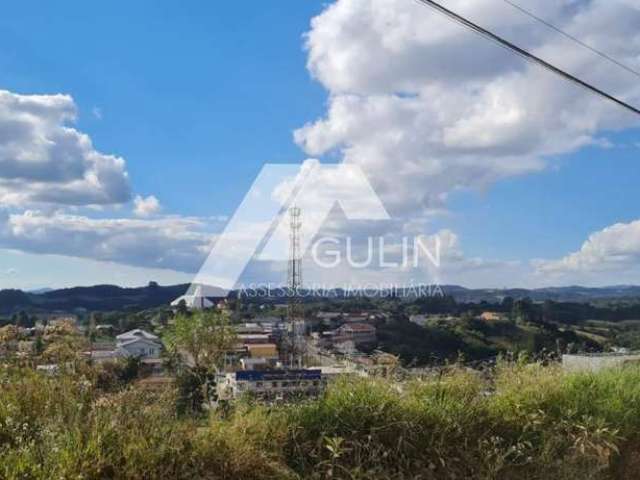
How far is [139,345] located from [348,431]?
2.48 metres

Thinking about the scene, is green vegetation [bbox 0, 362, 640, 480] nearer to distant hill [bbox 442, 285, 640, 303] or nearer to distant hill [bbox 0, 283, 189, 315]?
distant hill [bbox 0, 283, 189, 315]

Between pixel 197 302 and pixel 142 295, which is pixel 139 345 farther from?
pixel 142 295

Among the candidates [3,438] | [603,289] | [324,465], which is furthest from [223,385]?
[603,289]

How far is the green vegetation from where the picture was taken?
2.86 m

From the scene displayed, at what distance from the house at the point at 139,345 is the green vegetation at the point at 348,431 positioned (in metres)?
1.24

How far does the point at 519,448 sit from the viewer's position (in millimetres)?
3812

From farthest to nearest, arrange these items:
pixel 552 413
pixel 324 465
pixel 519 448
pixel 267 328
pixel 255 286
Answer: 1. pixel 255 286
2. pixel 267 328
3. pixel 552 413
4. pixel 519 448
5. pixel 324 465

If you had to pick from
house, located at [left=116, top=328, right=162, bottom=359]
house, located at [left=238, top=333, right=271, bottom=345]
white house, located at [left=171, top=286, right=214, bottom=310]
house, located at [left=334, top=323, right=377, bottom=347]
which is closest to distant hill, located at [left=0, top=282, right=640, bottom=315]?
white house, located at [left=171, top=286, right=214, bottom=310]

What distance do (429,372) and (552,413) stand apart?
2.76 ft

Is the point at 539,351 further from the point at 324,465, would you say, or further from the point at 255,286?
the point at 255,286

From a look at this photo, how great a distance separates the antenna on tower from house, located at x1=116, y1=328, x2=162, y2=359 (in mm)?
1213

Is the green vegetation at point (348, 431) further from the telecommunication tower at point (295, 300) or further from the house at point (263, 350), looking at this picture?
the house at point (263, 350)

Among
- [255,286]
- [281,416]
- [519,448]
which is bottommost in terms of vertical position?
[519,448]

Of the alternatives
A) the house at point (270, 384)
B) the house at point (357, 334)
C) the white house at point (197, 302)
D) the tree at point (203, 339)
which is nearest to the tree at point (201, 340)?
the tree at point (203, 339)
